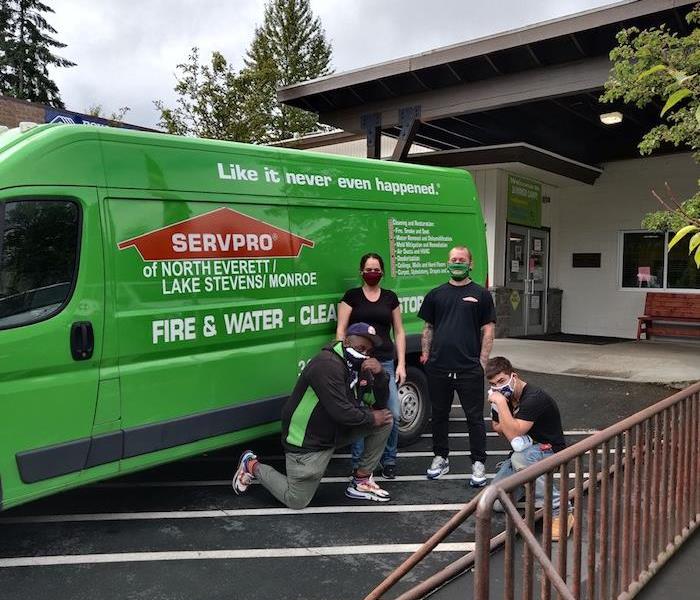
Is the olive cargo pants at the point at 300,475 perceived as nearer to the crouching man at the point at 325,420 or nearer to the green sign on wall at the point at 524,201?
the crouching man at the point at 325,420

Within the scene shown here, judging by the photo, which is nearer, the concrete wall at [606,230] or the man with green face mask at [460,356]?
the man with green face mask at [460,356]

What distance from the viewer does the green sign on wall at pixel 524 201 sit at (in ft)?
42.1

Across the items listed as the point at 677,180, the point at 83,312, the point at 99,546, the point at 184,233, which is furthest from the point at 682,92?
the point at 677,180

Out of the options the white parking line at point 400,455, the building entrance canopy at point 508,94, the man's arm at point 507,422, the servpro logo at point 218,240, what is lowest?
the white parking line at point 400,455

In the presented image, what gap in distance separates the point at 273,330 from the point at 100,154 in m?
1.65

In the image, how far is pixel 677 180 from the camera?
13.2 m

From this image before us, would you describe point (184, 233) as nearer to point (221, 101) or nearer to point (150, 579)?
point (150, 579)

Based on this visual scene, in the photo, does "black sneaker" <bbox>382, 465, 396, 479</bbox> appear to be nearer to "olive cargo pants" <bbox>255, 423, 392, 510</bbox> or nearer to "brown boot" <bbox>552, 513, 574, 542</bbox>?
"olive cargo pants" <bbox>255, 423, 392, 510</bbox>

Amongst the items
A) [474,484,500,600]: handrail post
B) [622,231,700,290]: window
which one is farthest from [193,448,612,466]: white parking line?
[622,231,700,290]: window

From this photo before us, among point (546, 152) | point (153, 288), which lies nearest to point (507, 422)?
point (153, 288)

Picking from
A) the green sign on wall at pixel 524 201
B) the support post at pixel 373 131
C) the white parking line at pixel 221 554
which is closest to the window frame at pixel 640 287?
the green sign on wall at pixel 524 201

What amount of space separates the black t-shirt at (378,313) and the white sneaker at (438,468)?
87 cm

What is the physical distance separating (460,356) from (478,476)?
89cm

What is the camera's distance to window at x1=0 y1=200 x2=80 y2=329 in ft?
11.1
